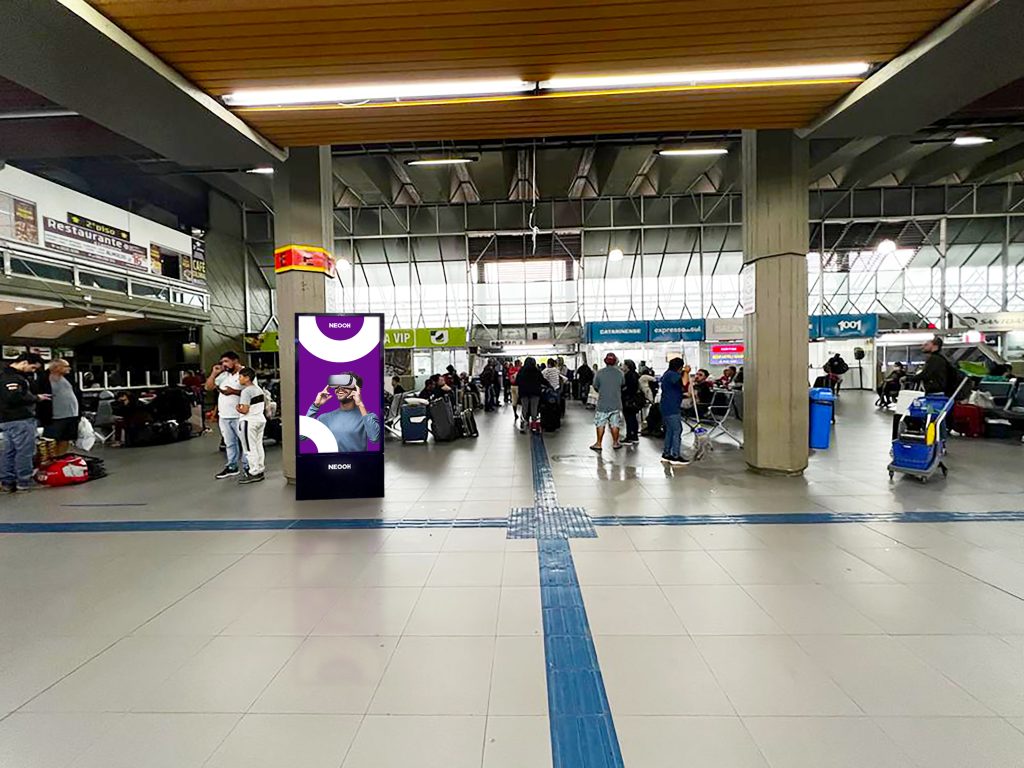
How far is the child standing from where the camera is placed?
6738 millimetres

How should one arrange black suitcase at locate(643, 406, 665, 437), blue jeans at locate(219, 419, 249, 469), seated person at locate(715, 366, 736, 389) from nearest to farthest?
blue jeans at locate(219, 419, 249, 469), black suitcase at locate(643, 406, 665, 437), seated person at locate(715, 366, 736, 389)

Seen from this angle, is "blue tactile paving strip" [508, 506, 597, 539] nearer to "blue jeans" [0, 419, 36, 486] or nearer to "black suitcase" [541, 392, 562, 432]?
"black suitcase" [541, 392, 562, 432]

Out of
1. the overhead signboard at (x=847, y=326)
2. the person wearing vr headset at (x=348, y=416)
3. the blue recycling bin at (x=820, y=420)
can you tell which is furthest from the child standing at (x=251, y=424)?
the overhead signboard at (x=847, y=326)

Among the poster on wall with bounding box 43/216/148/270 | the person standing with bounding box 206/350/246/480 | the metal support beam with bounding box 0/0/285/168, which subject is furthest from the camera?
the poster on wall with bounding box 43/216/148/270

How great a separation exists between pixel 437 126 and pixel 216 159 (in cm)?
260

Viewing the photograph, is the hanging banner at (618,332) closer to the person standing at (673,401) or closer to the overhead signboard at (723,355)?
the overhead signboard at (723,355)

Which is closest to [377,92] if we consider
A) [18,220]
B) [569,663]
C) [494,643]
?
[494,643]

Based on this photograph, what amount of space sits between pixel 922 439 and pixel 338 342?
22.8 feet

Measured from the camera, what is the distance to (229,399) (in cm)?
694

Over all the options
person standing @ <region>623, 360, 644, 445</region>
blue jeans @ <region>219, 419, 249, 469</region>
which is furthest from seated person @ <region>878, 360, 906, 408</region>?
blue jeans @ <region>219, 419, 249, 469</region>

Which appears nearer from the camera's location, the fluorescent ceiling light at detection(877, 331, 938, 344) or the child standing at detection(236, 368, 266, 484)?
the child standing at detection(236, 368, 266, 484)

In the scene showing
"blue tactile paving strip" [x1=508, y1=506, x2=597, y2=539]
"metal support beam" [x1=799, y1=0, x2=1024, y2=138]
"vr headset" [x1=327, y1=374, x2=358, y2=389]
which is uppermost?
"metal support beam" [x1=799, y1=0, x2=1024, y2=138]

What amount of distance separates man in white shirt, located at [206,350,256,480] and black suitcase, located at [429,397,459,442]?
378 cm

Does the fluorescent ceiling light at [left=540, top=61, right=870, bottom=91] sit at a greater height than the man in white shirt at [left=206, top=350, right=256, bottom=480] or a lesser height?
greater
